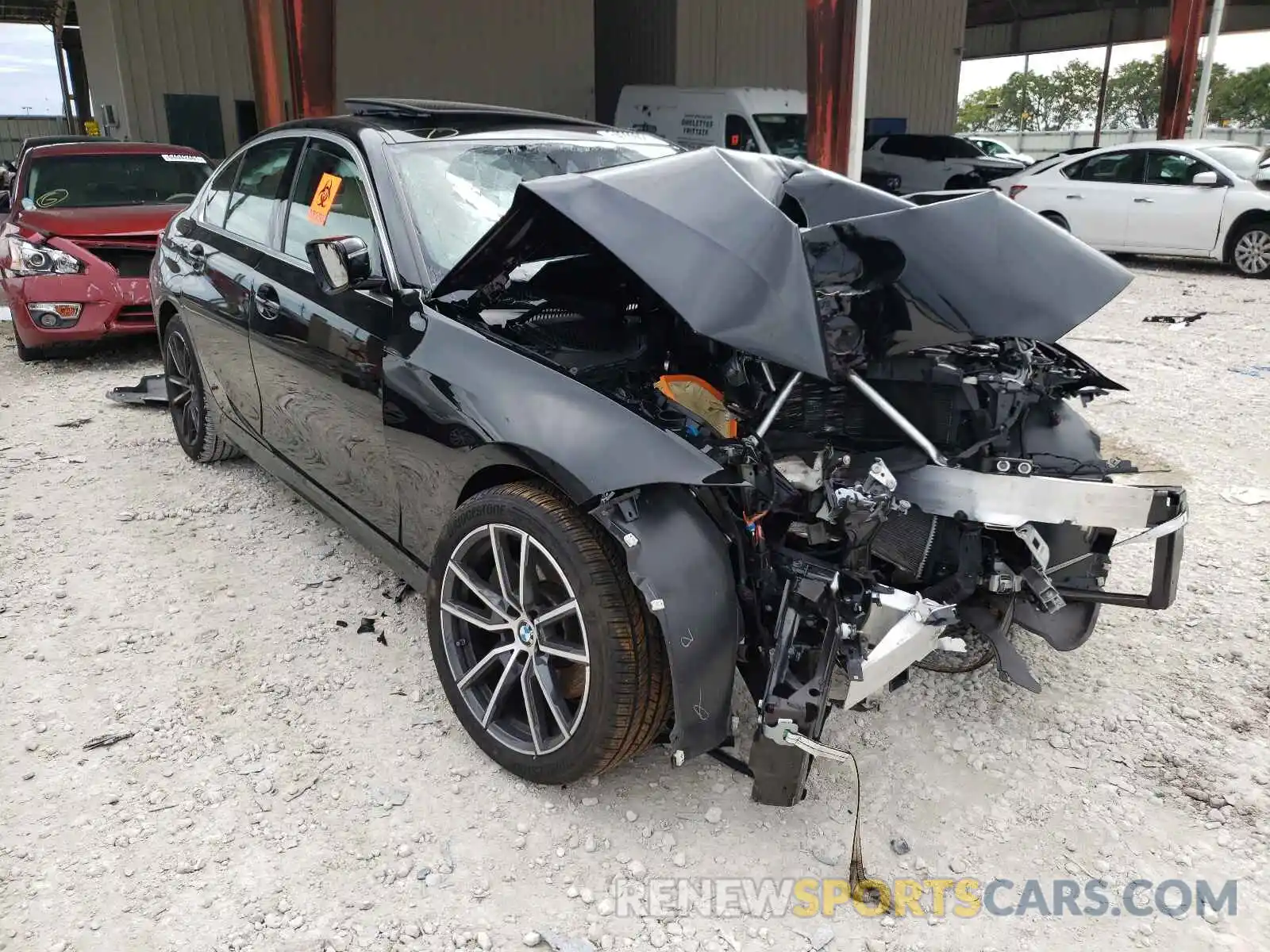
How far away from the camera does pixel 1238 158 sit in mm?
10961

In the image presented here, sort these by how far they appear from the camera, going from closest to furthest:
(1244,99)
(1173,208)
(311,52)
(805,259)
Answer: (805,259)
(311,52)
(1173,208)
(1244,99)

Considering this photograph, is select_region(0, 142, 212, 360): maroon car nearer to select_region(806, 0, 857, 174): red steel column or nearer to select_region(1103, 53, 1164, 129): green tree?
select_region(806, 0, 857, 174): red steel column

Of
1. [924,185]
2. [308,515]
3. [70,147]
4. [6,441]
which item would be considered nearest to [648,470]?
[308,515]

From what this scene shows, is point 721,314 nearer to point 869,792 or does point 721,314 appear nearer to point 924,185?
point 869,792

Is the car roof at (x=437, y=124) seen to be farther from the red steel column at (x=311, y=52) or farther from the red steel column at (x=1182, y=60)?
the red steel column at (x=1182, y=60)

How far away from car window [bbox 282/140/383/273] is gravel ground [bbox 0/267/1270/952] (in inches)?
52.6

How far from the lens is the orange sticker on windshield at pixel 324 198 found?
330 cm

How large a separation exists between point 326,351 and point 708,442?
59.3 inches

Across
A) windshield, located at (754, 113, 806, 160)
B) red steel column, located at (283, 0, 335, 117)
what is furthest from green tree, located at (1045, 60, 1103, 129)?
red steel column, located at (283, 0, 335, 117)

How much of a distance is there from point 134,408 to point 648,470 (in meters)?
5.21

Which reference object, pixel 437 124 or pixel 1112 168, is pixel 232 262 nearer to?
Answer: pixel 437 124

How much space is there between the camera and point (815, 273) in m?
2.38

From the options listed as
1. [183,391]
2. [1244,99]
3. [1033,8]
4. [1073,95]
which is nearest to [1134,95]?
[1073,95]

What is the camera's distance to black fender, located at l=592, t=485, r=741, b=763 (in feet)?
6.91
